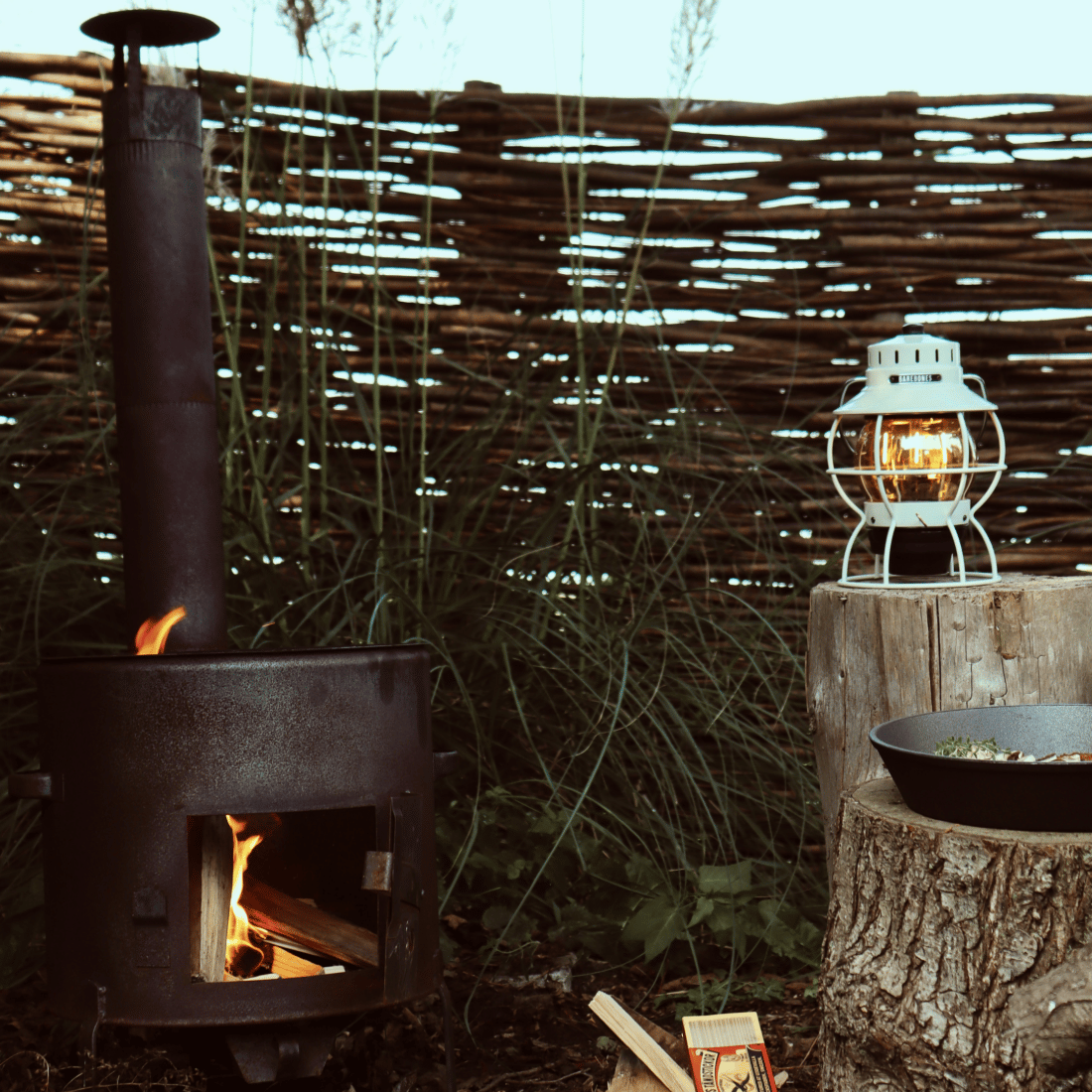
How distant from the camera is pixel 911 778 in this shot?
1187mm

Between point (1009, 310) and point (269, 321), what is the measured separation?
1.88m

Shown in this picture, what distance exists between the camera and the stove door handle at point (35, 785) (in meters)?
1.42

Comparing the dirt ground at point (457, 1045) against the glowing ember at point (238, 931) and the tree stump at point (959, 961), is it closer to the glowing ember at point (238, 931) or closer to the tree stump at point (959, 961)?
the glowing ember at point (238, 931)

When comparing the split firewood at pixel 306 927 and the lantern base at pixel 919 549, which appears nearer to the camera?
the split firewood at pixel 306 927

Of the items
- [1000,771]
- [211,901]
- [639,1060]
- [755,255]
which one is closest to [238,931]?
[211,901]

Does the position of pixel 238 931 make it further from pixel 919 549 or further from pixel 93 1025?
pixel 919 549

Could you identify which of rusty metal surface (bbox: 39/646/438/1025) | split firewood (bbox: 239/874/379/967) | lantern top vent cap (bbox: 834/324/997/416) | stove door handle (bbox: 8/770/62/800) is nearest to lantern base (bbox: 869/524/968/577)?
lantern top vent cap (bbox: 834/324/997/416)

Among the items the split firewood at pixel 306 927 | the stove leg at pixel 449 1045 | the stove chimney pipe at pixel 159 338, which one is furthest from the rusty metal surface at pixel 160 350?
the stove leg at pixel 449 1045

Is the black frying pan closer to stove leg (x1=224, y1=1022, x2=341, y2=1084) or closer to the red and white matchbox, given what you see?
the red and white matchbox

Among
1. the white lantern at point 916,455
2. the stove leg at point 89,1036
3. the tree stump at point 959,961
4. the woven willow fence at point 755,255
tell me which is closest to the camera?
the tree stump at point 959,961

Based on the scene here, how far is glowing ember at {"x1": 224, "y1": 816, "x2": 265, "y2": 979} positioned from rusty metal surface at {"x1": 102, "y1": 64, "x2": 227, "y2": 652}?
0.95ft

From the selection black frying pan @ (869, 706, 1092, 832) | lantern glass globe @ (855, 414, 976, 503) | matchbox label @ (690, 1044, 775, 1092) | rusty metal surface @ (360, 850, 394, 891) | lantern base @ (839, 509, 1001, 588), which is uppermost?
lantern glass globe @ (855, 414, 976, 503)

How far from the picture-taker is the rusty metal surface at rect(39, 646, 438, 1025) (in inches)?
54.4

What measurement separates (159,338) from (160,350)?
2 cm
